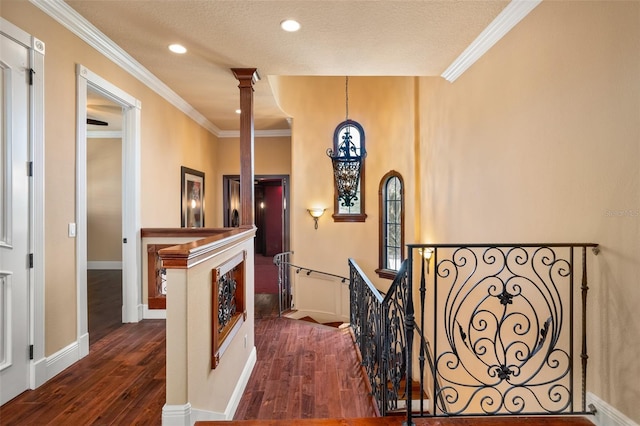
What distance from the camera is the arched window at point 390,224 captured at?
238 inches

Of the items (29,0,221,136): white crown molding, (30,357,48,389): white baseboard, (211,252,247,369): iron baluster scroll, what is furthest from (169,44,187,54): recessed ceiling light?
Result: (30,357,48,389): white baseboard

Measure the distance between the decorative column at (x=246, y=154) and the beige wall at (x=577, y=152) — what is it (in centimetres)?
226

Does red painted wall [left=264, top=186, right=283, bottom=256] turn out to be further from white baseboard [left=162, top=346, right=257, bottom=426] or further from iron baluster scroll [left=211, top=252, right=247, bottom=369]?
white baseboard [left=162, top=346, right=257, bottom=426]

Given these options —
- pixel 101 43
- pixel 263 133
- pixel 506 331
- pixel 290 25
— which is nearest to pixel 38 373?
pixel 101 43

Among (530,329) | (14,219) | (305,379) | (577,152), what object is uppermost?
(577,152)

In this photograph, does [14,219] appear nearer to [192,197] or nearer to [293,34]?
[293,34]

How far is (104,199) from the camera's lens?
7.05 metres

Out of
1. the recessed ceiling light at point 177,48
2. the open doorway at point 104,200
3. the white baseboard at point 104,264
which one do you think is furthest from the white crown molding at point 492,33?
the white baseboard at point 104,264

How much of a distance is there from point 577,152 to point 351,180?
13.7 ft

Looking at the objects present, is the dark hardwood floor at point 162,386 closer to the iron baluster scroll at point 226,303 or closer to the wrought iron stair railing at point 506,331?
the wrought iron stair railing at point 506,331

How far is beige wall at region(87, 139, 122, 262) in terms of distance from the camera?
271 inches

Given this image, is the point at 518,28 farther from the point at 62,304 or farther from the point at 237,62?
the point at 62,304

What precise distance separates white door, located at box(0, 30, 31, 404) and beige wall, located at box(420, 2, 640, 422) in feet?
11.5

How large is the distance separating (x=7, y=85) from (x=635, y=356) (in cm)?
393
